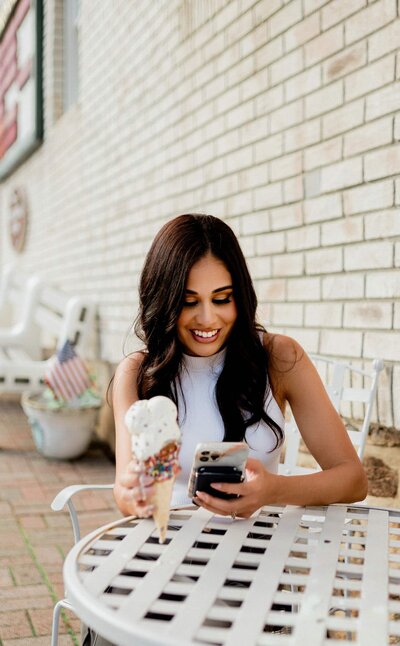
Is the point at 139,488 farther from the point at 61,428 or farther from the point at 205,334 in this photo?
the point at 61,428

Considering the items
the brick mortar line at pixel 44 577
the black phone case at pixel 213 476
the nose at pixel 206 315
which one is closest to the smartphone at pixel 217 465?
the black phone case at pixel 213 476

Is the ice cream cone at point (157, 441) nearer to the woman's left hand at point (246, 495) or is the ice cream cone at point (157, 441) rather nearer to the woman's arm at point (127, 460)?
the woman's arm at point (127, 460)

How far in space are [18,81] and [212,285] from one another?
7920 mm

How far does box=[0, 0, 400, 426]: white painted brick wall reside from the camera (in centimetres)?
254

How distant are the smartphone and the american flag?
3567 mm

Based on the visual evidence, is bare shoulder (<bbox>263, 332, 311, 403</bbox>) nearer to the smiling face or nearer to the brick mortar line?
the smiling face

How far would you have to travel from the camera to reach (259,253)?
3.40m

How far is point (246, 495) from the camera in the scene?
58.0 inches

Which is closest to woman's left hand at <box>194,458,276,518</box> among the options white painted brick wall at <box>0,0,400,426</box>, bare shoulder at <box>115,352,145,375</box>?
bare shoulder at <box>115,352,145,375</box>

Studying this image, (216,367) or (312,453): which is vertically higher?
(216,367)

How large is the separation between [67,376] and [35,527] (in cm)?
151

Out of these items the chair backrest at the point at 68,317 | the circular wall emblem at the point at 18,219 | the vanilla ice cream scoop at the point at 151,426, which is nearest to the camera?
the vanilla ice cream scoop at the point at 151,426

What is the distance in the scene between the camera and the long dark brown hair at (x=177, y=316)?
1.81 metres

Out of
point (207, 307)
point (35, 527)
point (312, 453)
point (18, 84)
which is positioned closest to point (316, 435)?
point (312, 453)
